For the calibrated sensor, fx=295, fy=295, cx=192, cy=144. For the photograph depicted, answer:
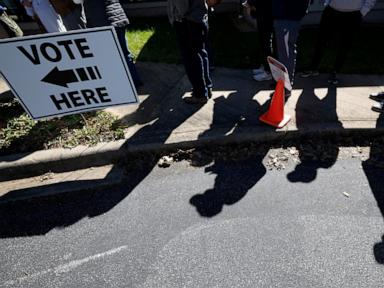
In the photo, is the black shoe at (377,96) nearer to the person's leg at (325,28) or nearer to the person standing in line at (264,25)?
the person's leg at (325,28)

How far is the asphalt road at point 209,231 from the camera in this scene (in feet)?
7.87

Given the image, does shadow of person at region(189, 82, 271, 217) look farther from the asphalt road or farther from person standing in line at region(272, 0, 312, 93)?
person standing in line at region(272, 0, 312, 93)

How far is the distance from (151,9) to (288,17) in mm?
4726

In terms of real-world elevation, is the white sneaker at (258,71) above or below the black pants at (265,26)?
below

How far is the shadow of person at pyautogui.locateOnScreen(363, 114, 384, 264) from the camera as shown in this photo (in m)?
2.48

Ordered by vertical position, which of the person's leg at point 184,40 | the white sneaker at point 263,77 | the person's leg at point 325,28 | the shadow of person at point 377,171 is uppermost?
the person's leg at point 184,40

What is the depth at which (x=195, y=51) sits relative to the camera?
3.69 metres

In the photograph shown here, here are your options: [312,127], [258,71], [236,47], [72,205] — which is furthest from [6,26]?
[312,127]

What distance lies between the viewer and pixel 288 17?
11.3ft

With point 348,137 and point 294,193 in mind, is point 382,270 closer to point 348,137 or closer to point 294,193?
point 294,193

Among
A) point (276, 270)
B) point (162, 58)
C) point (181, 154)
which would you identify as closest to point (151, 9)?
point (162, 58)

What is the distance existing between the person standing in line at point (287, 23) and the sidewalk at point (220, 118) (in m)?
0.63

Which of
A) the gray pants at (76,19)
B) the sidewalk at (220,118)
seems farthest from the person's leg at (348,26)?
the gray pants at (76,19)

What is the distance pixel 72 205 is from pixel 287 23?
3196 millimetres
